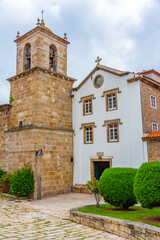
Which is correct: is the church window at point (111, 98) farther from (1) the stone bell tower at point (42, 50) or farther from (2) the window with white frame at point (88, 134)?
(1) the stone bell tower at point (42, 50)

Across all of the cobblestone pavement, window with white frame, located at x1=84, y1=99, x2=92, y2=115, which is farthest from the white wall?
the cobblestone pavement

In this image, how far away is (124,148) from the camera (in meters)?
14.4

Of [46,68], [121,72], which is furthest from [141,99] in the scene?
[46,68]

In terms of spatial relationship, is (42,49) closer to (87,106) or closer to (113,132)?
(87,106)

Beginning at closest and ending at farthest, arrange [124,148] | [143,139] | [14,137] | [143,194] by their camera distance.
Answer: [143,194] < [143,139] < [124,148] < [14,137]

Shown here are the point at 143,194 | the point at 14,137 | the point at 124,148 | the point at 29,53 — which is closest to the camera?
the point at 143,194

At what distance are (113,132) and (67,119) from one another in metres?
3.91

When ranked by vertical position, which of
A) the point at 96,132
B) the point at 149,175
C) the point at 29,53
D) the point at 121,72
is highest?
the point at 29,53

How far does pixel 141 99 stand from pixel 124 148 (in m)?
3.31

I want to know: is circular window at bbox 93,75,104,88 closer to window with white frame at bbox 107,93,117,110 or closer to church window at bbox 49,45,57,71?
window with white frame at bbox 107,93,117,110

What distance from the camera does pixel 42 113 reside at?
15.2m

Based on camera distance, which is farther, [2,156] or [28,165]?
[2,156]

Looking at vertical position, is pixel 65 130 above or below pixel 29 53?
below

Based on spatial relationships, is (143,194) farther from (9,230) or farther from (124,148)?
(124,148)
